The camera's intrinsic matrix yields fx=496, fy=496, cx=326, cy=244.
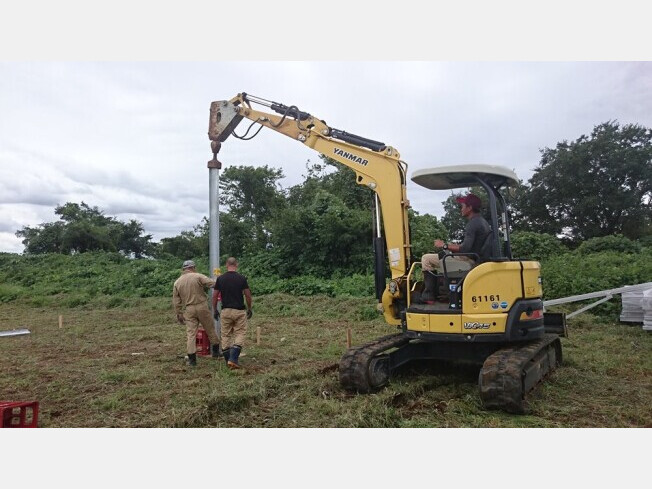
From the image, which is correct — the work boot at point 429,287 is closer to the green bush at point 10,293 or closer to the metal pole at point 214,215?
the metal pole at point 214,215

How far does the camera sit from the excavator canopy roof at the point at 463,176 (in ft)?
20.1

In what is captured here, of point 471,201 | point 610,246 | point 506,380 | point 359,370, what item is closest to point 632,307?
point 471,201

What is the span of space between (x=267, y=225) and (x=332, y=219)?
12.7 feet

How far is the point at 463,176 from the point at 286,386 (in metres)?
3.49

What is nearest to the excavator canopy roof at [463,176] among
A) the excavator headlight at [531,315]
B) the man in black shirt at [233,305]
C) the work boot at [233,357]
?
the excavator headlight at [531,315]

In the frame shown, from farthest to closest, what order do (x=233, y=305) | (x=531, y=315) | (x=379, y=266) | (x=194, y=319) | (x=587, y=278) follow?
(x=587, y=278)
(x=194, y=319)
(x=233, y=305)
(x=379, y=266)
(x=531, y=315)

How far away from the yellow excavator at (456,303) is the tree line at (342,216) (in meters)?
9.17

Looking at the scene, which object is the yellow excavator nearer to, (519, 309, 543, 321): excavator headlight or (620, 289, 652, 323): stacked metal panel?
(519, 309, 543, 321): excavator headlight

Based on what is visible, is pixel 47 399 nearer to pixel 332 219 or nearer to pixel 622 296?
pixel 622 296

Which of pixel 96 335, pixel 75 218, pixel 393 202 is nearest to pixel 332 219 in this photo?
pixel 96 335

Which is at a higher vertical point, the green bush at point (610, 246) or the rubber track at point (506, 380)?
the green bush at point (610, 246)

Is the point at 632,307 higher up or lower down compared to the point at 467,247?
lower down

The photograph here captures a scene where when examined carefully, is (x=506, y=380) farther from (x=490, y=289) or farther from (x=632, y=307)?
(x=632, y=307)

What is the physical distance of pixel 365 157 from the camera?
7320 millimetres
